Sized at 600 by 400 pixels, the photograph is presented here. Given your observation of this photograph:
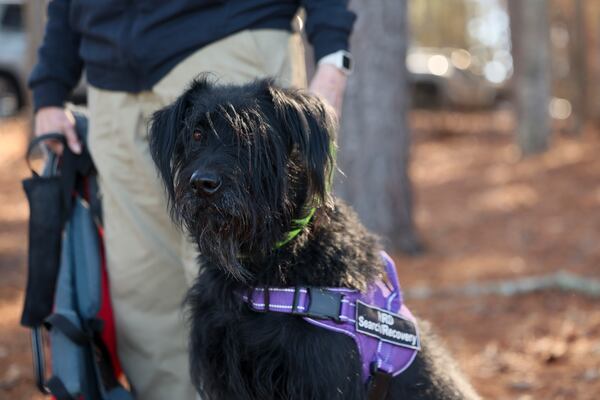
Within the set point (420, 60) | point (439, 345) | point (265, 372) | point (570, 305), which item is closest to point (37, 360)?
point (265, 372)

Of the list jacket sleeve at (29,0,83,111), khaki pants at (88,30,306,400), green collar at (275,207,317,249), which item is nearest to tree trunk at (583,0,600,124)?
khaki pants at (88,30,306,400)

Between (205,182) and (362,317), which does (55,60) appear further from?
(362,317)

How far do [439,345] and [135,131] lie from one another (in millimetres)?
1715

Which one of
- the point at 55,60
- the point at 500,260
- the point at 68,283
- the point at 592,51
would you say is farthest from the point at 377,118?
the point at 592,51

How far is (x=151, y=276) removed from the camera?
3549 mm

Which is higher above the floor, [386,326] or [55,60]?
[55,60]

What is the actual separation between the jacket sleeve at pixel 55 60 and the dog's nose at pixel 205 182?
1.53 meters

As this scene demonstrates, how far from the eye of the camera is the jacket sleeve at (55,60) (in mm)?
3586

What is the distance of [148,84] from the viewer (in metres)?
3.26

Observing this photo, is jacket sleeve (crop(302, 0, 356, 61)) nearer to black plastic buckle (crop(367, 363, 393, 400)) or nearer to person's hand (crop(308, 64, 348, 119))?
person's hand (crop(308, 64, 348, 119))

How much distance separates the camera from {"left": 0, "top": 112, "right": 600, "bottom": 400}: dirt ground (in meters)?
4.51

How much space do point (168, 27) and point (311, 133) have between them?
110 cm

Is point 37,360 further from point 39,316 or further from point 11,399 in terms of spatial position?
point 11,399

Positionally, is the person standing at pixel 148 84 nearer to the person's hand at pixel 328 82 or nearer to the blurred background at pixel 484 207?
the person's hand at pixel 328 82
